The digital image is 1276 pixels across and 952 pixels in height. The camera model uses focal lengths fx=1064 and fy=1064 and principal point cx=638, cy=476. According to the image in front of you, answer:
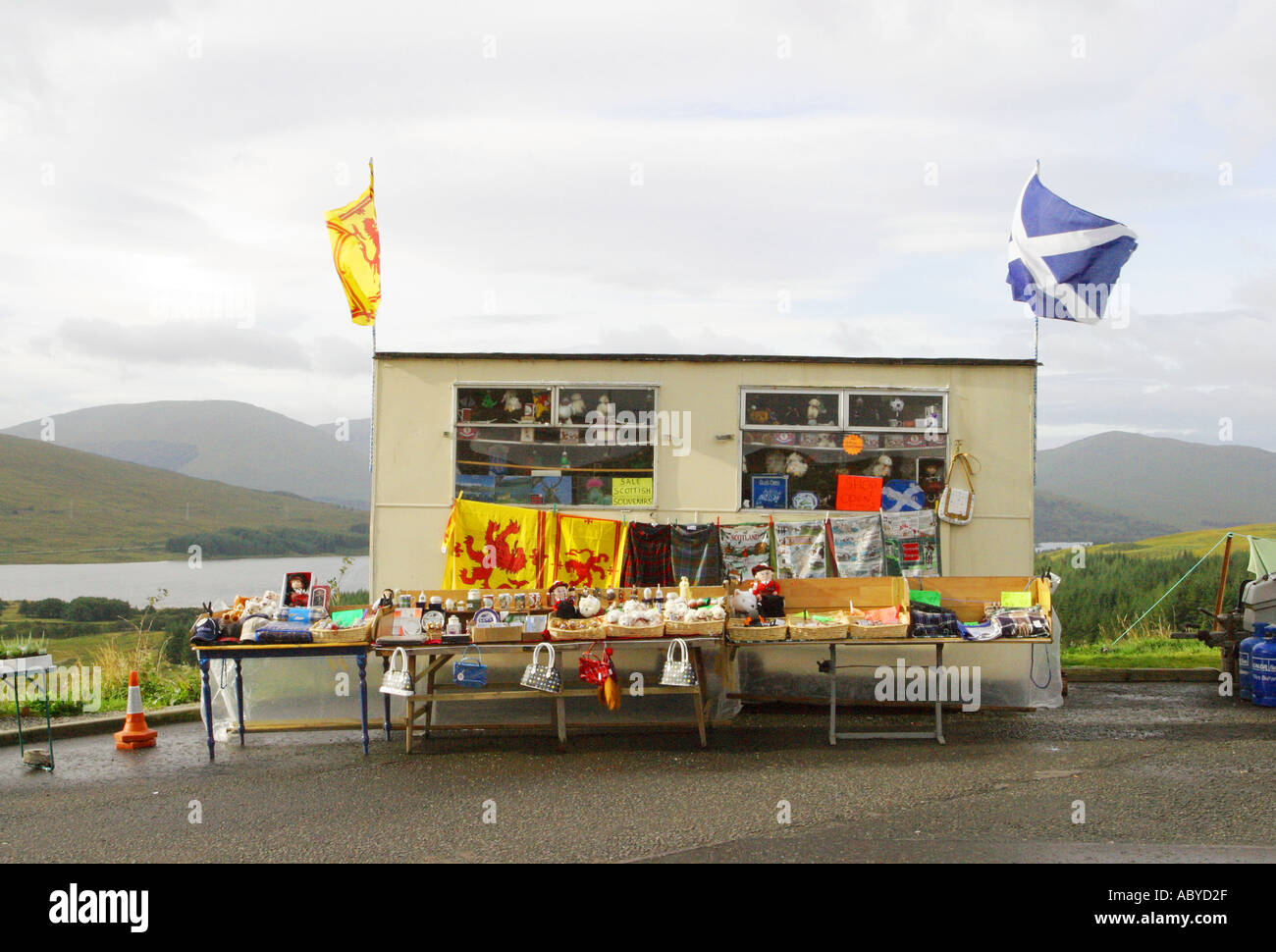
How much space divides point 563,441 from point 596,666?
286cm

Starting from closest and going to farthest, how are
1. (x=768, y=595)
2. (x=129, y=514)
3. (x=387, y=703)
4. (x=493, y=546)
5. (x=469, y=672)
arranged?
(x=469, y=672) → (x=768, y=595) → (x=387, y=703) → (x=493, y=546) → (x=129, y=514)

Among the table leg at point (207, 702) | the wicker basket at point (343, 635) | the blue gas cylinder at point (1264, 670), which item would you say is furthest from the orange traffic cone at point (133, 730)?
the blue gas cylinder at point (1264, 670)

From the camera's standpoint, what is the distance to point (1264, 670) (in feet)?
35.5

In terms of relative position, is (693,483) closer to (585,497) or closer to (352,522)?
(585,497)

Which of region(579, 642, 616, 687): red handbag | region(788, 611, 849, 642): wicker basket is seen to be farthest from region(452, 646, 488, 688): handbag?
region(788, 611, 849, 642): wicker basket

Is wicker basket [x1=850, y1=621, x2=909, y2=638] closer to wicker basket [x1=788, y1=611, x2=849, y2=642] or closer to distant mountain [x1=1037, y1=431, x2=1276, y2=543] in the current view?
wicker basket [x1=788, y1=611, x2=849, y2=642]

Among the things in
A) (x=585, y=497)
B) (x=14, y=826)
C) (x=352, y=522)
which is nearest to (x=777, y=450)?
(x=585, y=497)

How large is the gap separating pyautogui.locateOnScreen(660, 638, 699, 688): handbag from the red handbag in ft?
1.57

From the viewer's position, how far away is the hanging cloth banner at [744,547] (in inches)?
425

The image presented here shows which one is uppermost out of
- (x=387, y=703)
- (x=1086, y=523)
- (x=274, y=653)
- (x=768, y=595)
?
(x=768, y=595)

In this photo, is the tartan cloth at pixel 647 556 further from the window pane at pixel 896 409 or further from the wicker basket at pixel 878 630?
the window pane at pixel 896 409

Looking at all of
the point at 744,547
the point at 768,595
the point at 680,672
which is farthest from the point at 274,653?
the point at 744,547

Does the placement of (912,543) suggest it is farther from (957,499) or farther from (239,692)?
(239,692)

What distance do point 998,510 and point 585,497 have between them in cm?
426
